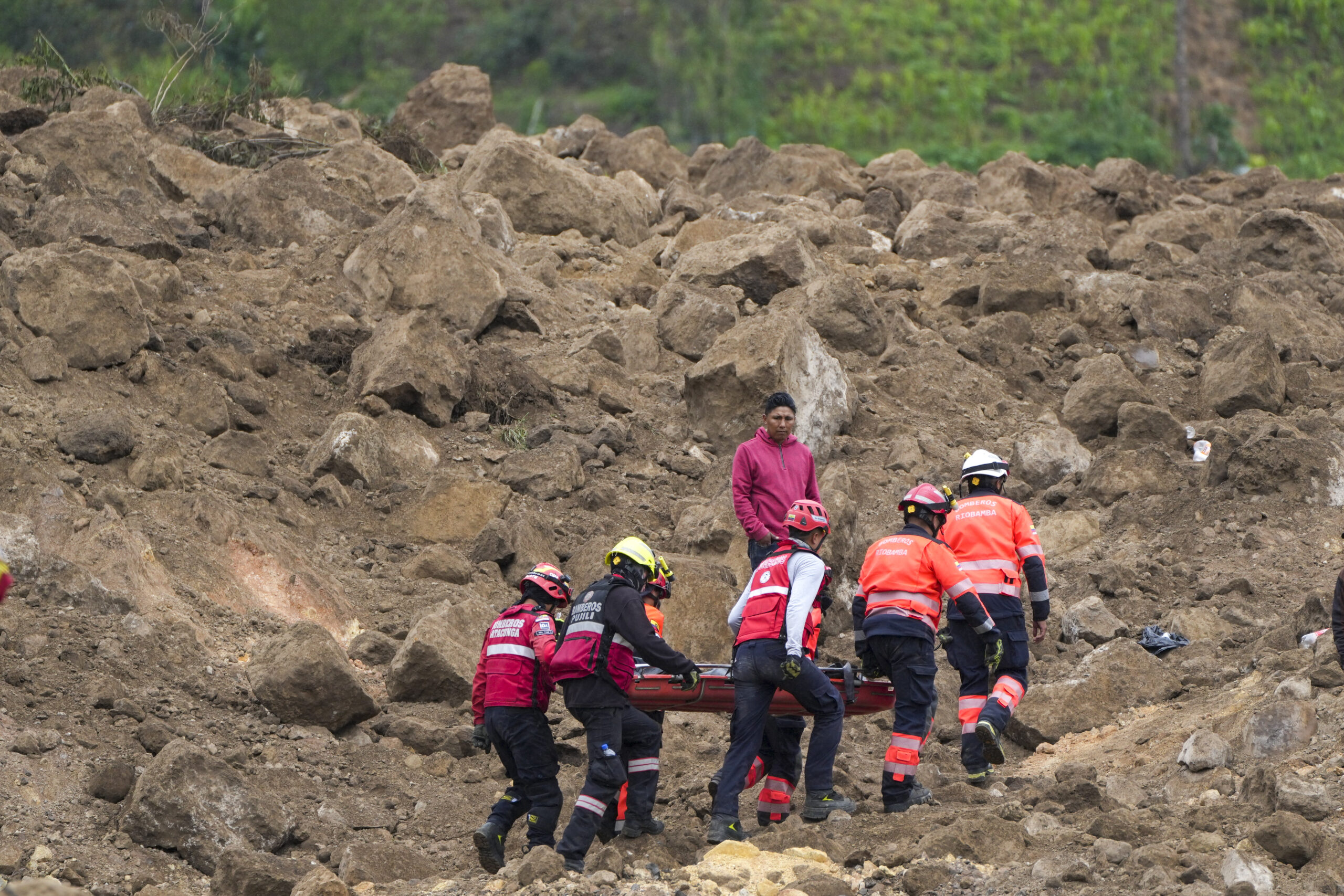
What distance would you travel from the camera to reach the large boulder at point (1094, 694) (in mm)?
8055

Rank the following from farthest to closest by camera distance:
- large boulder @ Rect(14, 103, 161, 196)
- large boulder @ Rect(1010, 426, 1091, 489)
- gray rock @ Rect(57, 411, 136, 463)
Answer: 1. large boulder @ Rect(14, 103, 161, 196)
2. large boulder @ Rect(1010, 426, 1091, 489)
3. gray rock @ Rect(57, 411, 136, 463)

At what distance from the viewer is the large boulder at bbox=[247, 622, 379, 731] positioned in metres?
7.79

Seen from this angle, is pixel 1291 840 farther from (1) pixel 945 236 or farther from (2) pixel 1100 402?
(1) pixel 945 236

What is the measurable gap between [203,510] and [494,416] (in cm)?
329

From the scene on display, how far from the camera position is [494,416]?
12398mm

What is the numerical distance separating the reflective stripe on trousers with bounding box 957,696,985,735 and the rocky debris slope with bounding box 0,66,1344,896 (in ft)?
1.07

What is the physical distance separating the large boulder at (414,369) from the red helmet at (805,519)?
5772 millimetres

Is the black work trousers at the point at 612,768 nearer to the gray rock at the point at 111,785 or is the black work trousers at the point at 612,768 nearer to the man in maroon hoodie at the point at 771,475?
the man in maroon hoodie at the point at 771,475

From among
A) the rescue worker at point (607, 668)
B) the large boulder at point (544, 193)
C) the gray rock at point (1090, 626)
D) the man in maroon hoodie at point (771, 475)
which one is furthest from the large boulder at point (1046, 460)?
the rescue worker at point (607, 668)

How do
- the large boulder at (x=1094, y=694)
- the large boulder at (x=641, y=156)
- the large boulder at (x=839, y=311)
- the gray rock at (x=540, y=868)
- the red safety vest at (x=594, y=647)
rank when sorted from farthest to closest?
1. the large boulder at (x=641, y=156)
2. the large boulder at (x=839, y=311)
3. the large boulder at (x=1094, y=694)
4. the red safety vest at (x=594, y=647)
5. the gray rock at (x=540, y=868)

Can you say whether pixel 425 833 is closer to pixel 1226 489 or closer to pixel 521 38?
pixel 1226 489

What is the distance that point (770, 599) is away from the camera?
262 inches

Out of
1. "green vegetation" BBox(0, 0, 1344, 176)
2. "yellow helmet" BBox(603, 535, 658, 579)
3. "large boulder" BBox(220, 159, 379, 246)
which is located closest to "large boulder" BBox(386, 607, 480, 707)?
"yellow helmet" BBox(603, 535, 658, 579)

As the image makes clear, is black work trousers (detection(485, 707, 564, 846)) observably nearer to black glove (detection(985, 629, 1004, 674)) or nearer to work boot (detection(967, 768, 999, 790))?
work boot (detection(967, 768, 999, 790))
